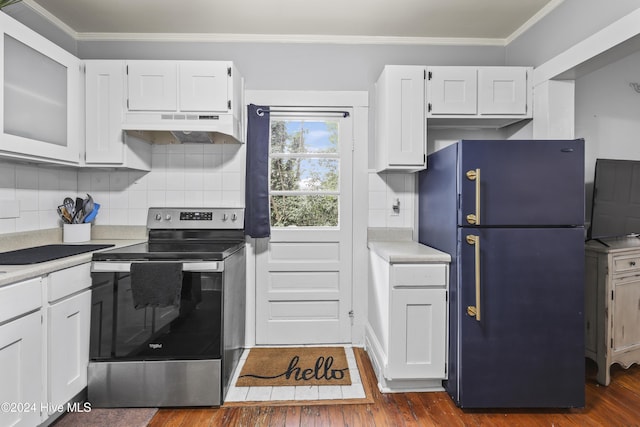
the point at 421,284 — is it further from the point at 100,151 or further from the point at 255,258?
the point at 100,151

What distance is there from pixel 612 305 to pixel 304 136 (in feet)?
8.27

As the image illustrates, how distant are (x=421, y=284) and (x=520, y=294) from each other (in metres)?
0.55

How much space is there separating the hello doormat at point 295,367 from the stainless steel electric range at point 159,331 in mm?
360

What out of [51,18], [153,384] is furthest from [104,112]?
[153,384]

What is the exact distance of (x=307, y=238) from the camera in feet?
9.55

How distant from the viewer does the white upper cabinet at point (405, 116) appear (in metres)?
2.51

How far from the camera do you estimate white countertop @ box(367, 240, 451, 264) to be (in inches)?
84.1

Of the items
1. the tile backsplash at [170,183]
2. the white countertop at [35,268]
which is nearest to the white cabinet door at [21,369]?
the white countertop at [35,268]

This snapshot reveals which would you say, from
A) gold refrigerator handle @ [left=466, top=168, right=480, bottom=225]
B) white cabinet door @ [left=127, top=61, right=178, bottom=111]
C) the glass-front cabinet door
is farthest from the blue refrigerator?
the glass-front cabinet door

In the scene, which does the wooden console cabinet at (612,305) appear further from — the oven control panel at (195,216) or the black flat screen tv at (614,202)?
the oven control panel at (195,216)

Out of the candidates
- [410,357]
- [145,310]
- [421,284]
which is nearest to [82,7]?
[145,310]

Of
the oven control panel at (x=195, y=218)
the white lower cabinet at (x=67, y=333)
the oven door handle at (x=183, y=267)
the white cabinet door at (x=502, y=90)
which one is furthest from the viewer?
the oven control panel at (x=195, y=218)

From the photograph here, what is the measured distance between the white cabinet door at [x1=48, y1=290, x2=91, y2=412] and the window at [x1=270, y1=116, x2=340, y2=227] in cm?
145

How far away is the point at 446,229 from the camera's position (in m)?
2.23
